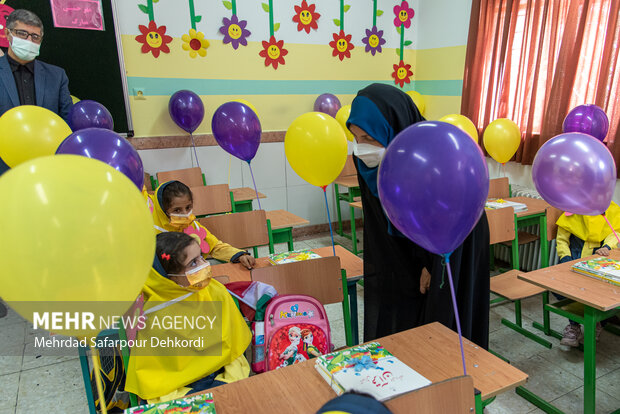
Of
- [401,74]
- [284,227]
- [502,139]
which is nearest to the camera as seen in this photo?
[284,227]

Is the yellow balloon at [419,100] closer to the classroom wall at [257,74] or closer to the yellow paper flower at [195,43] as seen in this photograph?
the classroom wall at [257,74]

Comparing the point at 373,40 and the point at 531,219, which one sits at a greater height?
the point at 373,40

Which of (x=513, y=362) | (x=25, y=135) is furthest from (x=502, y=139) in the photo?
(x=25, y=135)

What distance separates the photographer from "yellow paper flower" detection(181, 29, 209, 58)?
3.89m

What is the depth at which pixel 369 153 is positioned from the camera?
1.52m

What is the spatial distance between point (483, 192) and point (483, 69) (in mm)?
3713

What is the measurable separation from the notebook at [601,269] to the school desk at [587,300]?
3cm

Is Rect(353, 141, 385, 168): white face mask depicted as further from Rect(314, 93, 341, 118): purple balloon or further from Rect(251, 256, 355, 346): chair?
Rect(314, 93, 341, 118): purple balloon

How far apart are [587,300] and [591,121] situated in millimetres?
1845

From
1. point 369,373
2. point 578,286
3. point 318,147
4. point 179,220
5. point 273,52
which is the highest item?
point 273,52

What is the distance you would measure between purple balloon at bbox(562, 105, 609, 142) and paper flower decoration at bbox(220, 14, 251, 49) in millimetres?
3193

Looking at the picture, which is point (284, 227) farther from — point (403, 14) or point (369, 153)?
point (403, 14)

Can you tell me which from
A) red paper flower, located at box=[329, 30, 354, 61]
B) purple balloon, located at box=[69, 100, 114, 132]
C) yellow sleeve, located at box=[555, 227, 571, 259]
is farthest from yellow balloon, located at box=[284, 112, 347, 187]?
red paper flower, located at box=[329, 30, 354, 61]

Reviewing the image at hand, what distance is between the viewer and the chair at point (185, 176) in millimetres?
3764
